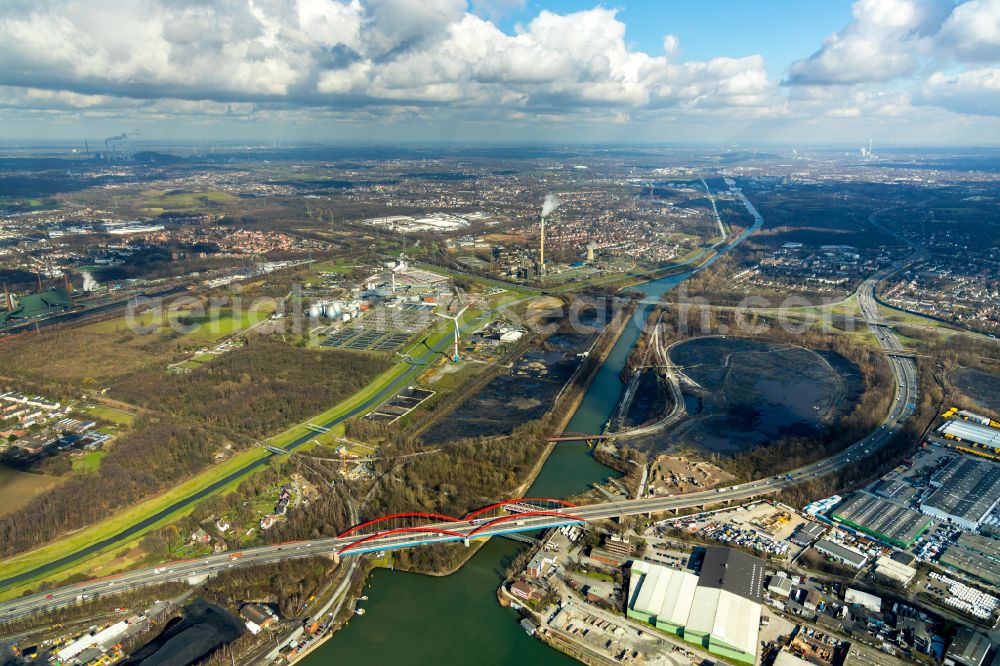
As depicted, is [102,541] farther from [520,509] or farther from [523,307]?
[523,307]

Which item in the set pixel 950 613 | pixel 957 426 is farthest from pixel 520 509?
pixel 957 426

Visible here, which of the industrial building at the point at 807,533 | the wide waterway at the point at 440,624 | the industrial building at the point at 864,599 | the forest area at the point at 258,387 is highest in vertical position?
the forest area at the point at 258,387

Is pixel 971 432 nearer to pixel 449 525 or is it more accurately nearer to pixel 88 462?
pixel 449 525

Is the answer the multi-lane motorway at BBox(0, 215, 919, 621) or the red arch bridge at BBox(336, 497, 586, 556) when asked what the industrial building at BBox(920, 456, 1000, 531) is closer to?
the multi-lane motorway at BBox(0, 215, 919, 621)

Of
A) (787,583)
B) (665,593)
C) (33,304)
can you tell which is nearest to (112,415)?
(33,304)

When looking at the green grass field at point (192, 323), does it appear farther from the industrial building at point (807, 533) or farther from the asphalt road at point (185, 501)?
the industrial building at point (807, 533)

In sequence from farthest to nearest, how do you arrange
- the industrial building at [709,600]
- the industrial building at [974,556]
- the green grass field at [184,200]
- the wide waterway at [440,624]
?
the green grass field at [184,200] → the industrial building at [974,556] → the wide waterway at [440,624] → the industrial building at [709,600]

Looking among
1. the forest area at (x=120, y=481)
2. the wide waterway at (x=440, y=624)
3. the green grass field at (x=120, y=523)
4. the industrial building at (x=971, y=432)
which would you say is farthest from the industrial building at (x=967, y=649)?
the forest area at (x=120, y=481)
